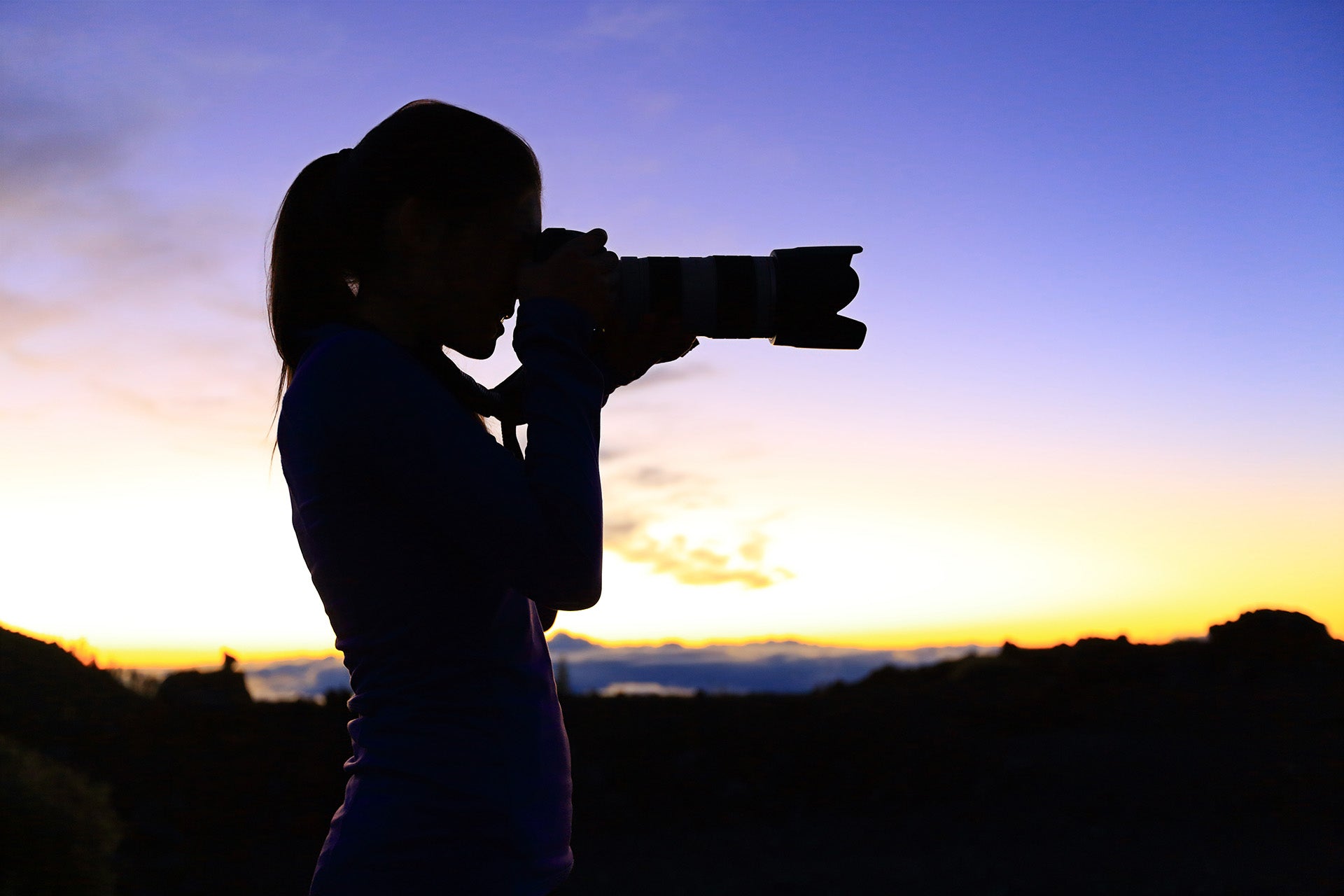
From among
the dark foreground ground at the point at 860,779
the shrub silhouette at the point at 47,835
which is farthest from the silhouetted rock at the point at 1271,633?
the shrub silhouette at the point at 47,835

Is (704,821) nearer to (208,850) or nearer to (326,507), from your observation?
(208,850)

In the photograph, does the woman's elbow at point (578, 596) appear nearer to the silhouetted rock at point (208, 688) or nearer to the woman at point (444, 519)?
the woman at point (444, 519)

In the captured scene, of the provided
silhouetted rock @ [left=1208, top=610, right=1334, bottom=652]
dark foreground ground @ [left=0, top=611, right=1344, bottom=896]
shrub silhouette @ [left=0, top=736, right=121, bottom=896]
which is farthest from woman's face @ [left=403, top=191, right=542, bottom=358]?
silhouetted rock @ [left=1208, top=610, right=1334, bottom=652]

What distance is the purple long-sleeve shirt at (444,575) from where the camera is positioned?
4.28ft

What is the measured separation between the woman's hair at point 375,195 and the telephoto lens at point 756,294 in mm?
294

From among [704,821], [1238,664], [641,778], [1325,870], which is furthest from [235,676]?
[1238,664]

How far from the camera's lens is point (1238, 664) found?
10.7 metres

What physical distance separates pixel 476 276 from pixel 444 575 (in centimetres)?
46

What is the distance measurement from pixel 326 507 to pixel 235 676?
8.81 m

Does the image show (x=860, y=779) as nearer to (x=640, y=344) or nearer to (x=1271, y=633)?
(x=1271, y=633)

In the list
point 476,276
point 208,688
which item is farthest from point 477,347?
point 208,688

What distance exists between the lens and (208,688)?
353 inches

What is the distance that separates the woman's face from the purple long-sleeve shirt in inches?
6.8

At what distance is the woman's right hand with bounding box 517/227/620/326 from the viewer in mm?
1545
